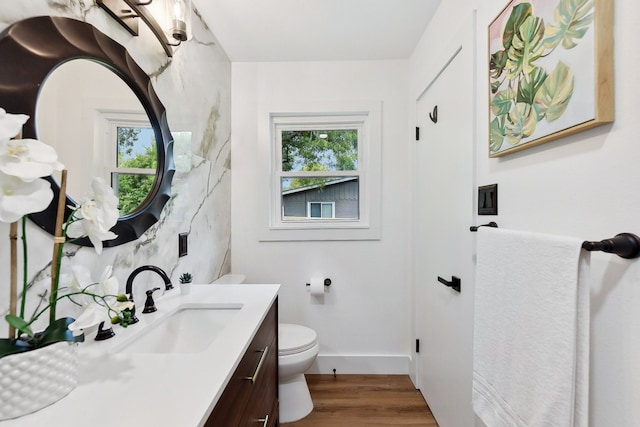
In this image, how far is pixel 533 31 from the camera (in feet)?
2.78

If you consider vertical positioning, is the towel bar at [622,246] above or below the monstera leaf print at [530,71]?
below

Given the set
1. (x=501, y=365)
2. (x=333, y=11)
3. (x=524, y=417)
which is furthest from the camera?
(x=333, y=11)

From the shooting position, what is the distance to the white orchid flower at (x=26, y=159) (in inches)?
18.1

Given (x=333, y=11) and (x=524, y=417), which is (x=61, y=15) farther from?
(x=524, y=417)

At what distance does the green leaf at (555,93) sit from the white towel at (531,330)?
1.13 ft

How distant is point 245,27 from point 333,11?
580 mm

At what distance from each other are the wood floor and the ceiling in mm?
2414

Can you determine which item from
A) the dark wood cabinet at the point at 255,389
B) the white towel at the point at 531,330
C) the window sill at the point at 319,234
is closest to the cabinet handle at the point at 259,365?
the dark wood cabinet at the point at 255,389

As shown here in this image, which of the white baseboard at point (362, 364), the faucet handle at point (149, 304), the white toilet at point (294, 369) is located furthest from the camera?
A: the white baseboard at point (362, 364)

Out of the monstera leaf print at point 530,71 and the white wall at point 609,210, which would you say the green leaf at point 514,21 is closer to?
the monstera leaf print at point 530,71

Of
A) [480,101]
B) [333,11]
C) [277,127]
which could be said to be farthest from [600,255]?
[277,127]

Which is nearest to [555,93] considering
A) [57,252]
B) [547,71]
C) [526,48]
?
[547,71]

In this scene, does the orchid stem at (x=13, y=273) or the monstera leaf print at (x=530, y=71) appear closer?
the orchid stem at (x=13, y=273)

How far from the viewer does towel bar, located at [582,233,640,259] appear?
1.88ft
